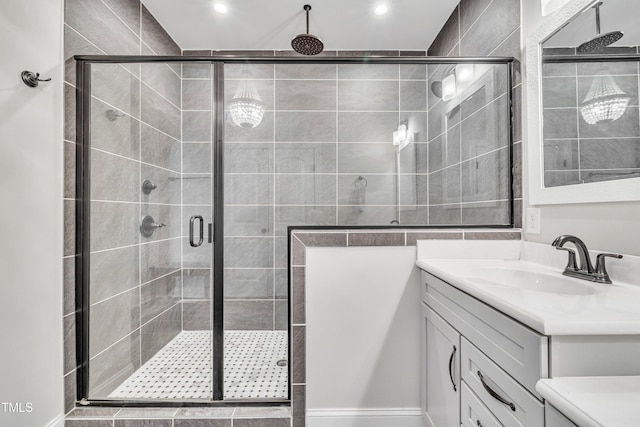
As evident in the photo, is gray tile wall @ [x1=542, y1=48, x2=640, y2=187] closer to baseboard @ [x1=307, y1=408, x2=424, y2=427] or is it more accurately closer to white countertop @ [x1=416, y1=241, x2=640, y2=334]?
white countertop @ [x1=416, y1=241, x2=640, y2=334]

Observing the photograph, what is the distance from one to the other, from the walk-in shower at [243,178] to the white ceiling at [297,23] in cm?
83

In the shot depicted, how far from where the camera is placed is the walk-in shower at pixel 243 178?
1.56 meters

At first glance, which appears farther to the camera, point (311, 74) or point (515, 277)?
point (311, 74)

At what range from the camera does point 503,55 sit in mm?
1584

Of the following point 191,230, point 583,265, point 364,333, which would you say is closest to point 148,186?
point 191,230

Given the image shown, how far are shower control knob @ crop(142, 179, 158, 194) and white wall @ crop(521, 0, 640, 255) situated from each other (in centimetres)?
193

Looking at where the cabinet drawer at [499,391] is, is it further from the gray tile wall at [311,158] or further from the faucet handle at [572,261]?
the gray tile wall at [311,158]

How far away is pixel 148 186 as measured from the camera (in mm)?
1606

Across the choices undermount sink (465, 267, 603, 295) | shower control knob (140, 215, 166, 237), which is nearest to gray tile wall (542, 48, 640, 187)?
undermount sink (465, 267, 603, 295)

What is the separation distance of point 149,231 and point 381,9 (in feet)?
7.05

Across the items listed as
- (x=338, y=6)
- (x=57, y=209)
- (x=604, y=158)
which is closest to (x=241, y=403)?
(x=57, y=209)

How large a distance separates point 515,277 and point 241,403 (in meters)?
1.49

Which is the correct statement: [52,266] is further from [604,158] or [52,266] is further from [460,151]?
[604,158]

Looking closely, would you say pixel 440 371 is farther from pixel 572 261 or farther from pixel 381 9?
pixel 381 9
